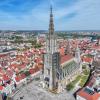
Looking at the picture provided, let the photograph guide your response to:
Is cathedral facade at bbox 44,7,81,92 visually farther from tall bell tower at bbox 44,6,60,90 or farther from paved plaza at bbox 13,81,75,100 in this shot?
paved plaza at bbox 13,81,75,100

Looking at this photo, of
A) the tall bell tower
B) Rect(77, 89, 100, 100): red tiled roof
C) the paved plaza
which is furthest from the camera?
the tall bell tower

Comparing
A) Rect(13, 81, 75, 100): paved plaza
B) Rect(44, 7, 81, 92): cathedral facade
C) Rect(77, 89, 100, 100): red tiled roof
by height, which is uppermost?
Rect(44, 7, 81, 92): cathedral facade

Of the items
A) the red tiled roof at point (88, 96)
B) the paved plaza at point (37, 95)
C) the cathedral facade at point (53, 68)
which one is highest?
the cathedral facade at point (53, 68)

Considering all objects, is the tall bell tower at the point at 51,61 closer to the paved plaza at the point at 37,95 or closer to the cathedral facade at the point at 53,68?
the cathedral facade at the point at 53,68

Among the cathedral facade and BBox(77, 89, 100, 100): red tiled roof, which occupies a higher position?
the cathedral facade

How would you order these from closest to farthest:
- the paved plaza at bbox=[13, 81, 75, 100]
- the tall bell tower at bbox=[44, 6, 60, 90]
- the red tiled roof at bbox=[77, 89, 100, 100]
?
1. the red tiled roof at bbox=[77, 89, 100, 100]
2. the paved plaza at bbox=[13, 81, 75, 100]
3. the tall bell tower at bbox=[44, 6, 60, 90]

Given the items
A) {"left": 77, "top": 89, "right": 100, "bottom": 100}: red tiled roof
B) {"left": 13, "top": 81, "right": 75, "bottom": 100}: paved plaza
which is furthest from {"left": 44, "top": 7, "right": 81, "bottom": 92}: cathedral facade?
{"left": 77, "top": 89, "right": 100, "bottom": 100}: red tiled roof

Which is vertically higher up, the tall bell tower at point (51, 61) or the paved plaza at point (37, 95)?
the tall bell tower at point (51, 61)

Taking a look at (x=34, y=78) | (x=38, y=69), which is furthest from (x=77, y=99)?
(x=38, y=69)

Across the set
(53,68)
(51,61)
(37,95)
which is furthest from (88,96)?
(37,95)

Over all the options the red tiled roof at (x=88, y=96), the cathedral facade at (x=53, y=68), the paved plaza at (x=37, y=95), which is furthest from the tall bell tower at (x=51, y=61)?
the red tiled roof at (x=88, y=96)
